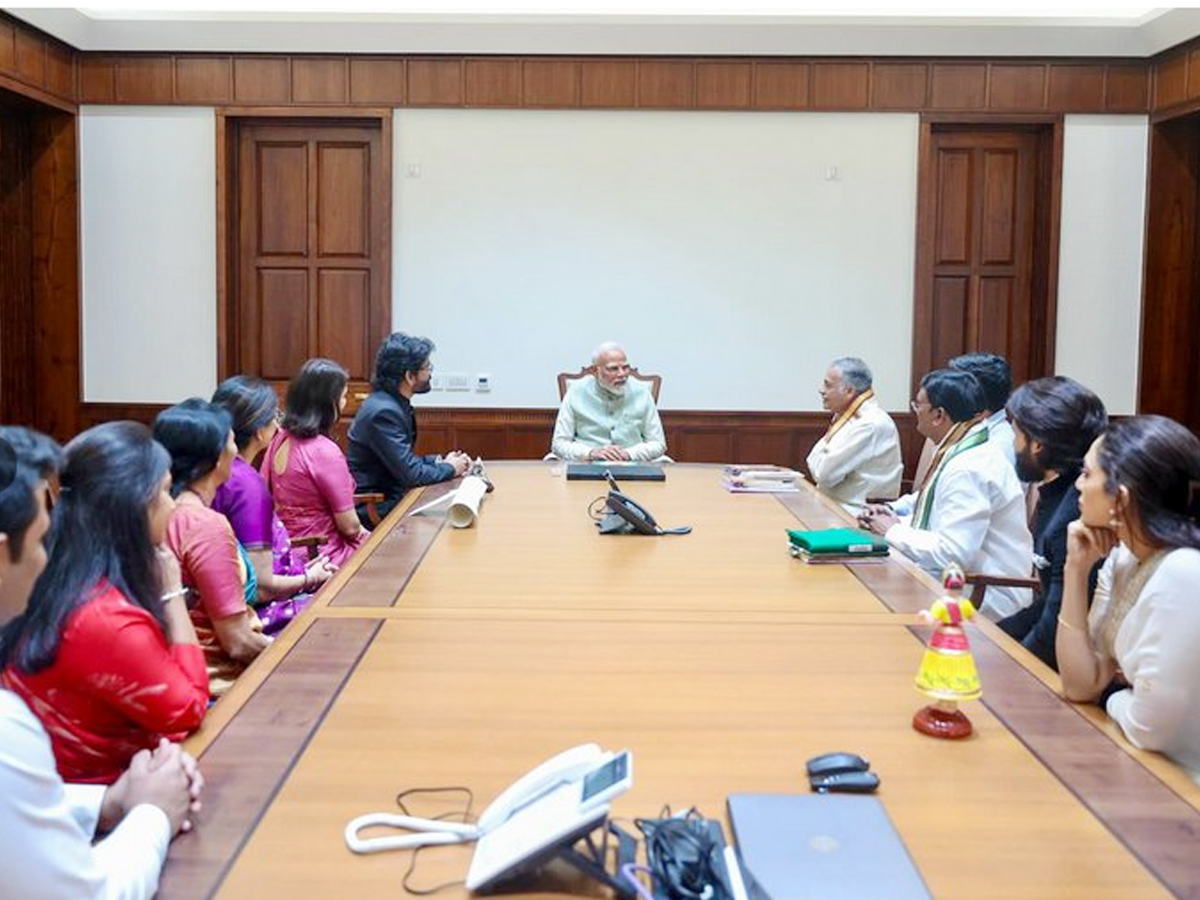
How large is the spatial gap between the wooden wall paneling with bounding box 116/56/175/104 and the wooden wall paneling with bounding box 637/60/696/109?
8.93 ft

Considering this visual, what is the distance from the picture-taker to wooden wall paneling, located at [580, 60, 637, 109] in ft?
22.7

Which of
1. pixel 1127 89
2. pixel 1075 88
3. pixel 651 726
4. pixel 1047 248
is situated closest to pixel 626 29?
pixel 1075 88

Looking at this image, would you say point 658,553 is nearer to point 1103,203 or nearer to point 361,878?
point 361,878

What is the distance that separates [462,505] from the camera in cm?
368

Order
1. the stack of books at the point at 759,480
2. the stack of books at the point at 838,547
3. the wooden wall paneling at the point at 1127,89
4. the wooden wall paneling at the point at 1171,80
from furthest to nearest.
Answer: the wooden wall paneling at the point at 1127,89
the wooden wall paneling at the point at 1171,80
the stack of books at the point at 759,480
the stack of books at the point at 838,547

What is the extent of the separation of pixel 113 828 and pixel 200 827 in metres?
0.15

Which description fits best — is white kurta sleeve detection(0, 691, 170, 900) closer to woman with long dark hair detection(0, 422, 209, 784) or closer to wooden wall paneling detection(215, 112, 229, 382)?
woman with long dark hair detection(0, 422, 209, 784)

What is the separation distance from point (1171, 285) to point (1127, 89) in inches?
45.7

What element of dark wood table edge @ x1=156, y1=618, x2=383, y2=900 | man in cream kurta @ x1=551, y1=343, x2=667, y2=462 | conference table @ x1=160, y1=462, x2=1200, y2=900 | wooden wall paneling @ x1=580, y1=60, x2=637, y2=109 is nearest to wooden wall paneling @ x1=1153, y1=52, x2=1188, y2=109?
wooden wall paneling @ x1=580, y1=60, x2=637, y2=109

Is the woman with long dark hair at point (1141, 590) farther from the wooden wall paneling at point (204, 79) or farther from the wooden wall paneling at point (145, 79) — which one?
the wooden wall paneling at point (145, 79)

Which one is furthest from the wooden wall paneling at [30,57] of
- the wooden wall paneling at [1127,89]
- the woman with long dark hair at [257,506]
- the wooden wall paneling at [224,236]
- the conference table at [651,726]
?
the wooden wall paneling at [1127,89]

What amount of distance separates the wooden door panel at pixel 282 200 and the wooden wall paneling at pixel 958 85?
3724 mm

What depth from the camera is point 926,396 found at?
4012mm

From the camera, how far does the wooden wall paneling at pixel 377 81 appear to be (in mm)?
6922
